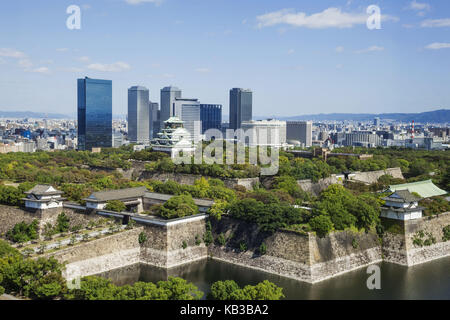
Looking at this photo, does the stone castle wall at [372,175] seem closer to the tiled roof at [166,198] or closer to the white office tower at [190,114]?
the tiled roof at [166,198]

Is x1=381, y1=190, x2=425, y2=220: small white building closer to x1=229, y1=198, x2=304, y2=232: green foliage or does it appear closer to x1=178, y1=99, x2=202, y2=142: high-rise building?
x1=229, y1=198, x2=304, y2=232: green foliage

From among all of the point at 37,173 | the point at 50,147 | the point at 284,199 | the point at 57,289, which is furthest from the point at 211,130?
the point at 57,289

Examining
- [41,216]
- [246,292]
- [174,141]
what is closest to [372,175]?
[174,141]

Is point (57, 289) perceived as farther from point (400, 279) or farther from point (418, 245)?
point (418, 245)

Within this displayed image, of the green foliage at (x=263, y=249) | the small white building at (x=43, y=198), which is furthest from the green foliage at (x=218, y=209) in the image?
the small white building at (x=43, y=198)

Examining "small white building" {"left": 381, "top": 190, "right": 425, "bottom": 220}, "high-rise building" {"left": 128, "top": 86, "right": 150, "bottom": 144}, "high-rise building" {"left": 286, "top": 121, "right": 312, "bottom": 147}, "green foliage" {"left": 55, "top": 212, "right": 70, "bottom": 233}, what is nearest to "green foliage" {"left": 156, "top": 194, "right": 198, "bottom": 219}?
"green foliage" {"left": 55, "top": 212, "right": 70, "bottom": 233}

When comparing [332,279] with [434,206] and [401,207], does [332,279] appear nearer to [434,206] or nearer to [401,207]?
[401,207]
